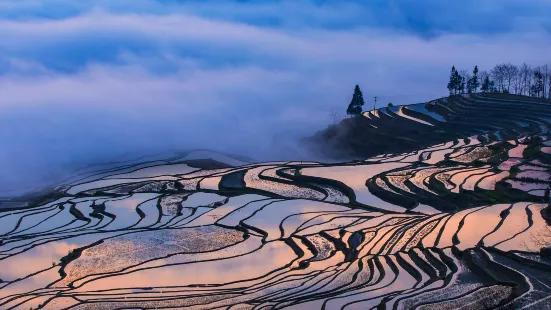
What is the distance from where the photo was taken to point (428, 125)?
200ft

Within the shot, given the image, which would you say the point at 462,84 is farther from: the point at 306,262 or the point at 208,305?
the point at 208,305

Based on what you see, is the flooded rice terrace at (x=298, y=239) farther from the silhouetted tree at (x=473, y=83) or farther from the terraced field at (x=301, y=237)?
the silhouetted tree at (x=473, y=83)

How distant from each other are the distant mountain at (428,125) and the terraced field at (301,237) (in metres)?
7.43

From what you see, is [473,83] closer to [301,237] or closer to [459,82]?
[459,82]

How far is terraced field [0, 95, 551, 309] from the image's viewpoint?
2080 cm

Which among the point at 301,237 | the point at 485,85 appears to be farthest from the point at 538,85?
the point at 301,237

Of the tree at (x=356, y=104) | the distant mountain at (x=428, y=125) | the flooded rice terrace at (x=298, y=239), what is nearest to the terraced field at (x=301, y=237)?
the flooded rice terrace at (x=298, y=239)

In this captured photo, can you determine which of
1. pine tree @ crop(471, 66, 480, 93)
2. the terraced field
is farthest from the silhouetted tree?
the terraced field

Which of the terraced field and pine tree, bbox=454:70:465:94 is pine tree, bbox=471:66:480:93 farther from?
the terraced field

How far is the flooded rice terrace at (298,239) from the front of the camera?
2073 centimetres

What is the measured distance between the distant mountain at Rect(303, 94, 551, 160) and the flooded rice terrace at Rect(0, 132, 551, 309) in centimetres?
1057

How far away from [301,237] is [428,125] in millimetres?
35427

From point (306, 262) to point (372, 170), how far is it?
63.0ft

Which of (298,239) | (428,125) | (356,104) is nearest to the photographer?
(298,239)
